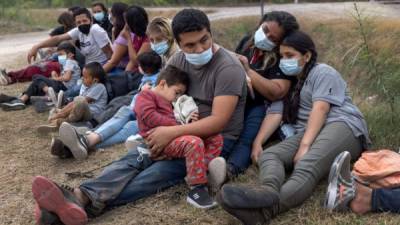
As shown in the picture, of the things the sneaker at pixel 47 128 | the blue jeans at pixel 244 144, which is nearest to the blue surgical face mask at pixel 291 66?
the blue jeans at pixel 244 144

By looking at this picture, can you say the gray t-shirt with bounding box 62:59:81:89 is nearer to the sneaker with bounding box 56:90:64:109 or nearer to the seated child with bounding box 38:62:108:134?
the sneaker with bounding box 56:90:64:109

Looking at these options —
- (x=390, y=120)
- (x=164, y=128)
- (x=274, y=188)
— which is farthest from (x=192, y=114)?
(x=390, y=120)

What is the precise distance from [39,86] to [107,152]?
2.32 meters

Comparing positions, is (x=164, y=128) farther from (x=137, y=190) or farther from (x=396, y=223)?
(x=396, y=223)

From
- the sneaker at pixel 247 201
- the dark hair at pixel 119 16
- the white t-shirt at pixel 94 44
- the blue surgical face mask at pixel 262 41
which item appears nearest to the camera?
the sneaker at pixel 247 201

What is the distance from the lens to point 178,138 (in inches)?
121

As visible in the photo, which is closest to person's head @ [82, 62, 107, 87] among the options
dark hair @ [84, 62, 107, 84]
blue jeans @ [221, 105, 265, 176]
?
dark hair @ [84, 62, 107, 84]

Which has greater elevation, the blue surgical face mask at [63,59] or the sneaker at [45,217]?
the sneaker at [45,217]

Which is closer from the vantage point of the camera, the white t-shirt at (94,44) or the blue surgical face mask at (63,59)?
the white t-shirt at (94,44)

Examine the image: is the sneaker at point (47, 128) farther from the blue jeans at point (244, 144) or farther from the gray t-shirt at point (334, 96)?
the gray t-shirt at point (334, 96)

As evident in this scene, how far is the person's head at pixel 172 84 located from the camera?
339 centimetres

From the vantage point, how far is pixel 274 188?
9.02ft

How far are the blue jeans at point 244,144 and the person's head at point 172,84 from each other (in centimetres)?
46

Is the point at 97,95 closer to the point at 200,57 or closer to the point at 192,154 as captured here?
the point at 200,57
